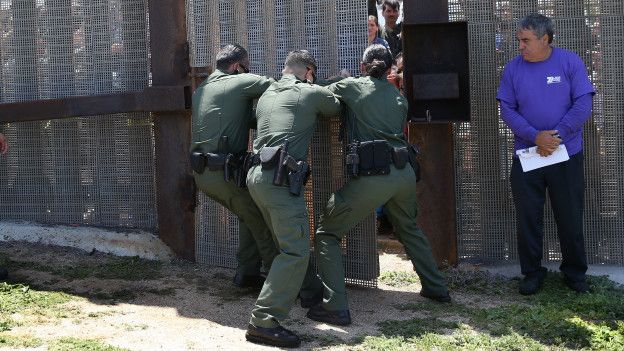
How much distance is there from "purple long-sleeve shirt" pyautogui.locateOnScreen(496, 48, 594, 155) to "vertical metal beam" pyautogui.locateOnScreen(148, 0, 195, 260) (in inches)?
115

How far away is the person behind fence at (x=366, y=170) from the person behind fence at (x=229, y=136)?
0.56 meters

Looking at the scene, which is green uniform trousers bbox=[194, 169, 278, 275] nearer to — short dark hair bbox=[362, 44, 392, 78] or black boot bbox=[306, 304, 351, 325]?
black boot bbox=[306, 304, 351, 325]

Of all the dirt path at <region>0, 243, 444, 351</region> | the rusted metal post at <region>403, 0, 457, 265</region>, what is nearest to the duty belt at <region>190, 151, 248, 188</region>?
the dirt path at <region>0, 243, 444, 351</region>

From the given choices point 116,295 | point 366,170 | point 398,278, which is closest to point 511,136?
point 398,278

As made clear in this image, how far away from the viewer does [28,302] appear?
22.1ft

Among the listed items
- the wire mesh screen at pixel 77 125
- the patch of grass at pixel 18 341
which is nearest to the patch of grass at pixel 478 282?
the wire mesh screen at pixel 77 125

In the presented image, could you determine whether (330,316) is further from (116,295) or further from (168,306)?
(116,295)

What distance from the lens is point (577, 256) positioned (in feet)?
23.1

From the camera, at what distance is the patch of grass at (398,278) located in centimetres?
746

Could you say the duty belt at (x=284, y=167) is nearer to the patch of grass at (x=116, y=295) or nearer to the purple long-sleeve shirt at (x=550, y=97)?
the patch of grass at (x=116, y=295)

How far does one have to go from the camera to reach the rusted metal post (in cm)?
750

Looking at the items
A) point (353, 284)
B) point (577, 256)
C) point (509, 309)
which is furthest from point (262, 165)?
point (577, 256)

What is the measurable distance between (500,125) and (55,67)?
13.9 feet

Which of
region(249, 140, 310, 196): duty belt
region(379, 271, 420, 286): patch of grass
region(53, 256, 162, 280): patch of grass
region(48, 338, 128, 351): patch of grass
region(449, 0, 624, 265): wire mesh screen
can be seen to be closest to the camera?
region(48, 338, 128, 351): patch of grass
